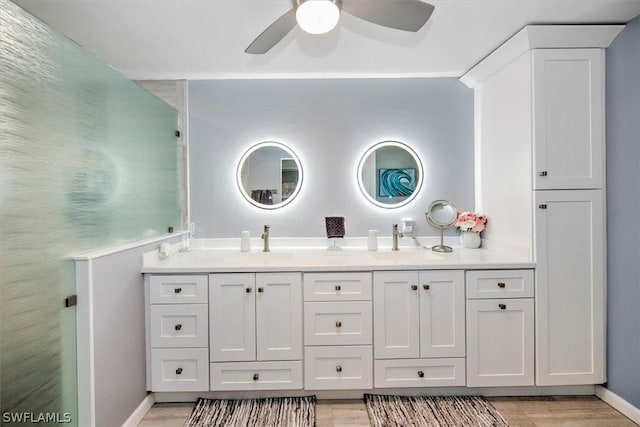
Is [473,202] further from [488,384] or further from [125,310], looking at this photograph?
[125,310]

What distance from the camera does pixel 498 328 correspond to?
2004 mm

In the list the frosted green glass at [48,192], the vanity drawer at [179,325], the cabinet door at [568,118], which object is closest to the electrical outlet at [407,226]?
the cabinet door at [568,118]

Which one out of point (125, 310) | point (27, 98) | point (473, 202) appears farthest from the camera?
point (473, 202)

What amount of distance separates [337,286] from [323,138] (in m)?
1.26

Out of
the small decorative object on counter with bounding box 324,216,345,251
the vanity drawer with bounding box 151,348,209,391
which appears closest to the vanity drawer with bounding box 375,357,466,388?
the small decorative object on counter with bounding box 324,216,345,251

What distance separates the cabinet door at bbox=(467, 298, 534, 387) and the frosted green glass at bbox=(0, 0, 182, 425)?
2145 millimetres

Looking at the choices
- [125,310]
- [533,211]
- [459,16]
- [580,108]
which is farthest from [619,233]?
[125,310]

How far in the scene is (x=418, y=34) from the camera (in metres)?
2.00

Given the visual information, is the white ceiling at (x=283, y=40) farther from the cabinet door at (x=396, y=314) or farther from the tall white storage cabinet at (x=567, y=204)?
the cabinet door at (x=396, y=314)

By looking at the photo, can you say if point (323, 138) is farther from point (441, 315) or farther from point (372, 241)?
point (441, 315)

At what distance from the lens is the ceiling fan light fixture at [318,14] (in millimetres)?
1254

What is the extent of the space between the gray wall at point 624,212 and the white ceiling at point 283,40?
30 centimetres

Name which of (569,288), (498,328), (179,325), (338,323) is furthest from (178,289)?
(569,288)

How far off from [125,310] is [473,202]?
262 cm
